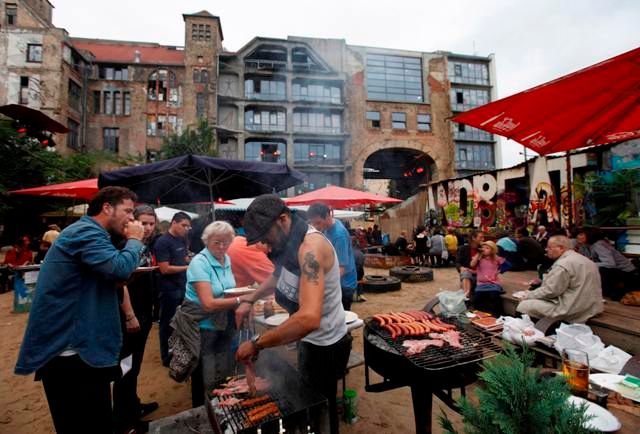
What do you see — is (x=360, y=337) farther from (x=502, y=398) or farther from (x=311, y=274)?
(x=502, y=398)

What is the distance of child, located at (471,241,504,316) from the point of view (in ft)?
17.0

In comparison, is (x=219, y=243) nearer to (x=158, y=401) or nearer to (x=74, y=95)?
(x=158, y=401)

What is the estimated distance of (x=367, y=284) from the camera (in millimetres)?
8898

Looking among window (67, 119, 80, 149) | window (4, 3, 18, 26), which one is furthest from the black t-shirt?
window (4, 3, 18, 26)

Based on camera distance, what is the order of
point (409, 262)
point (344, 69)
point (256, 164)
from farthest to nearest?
1. point (344, 69)
2. point (409, 262)
3. point (256, 164)

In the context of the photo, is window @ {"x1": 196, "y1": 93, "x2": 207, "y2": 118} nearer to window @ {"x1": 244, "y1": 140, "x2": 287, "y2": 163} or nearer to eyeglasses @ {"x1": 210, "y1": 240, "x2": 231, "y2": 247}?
window @ {"x1": 244, "y1": 140, "x2": 287, "y2": 163}

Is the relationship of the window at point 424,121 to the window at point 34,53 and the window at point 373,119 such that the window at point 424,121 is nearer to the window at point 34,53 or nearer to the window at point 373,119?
the window at point 373,119

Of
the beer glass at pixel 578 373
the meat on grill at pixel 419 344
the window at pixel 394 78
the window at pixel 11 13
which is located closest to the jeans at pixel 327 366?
the meat on grill at pixel 419 344

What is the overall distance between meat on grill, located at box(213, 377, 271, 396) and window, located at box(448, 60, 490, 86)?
3990 cm

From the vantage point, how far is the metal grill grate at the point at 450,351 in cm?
237

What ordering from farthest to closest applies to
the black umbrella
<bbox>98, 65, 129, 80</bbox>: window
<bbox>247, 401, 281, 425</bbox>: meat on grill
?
1. <bbox>98, 65, 129, 80</bbox>: window
2. the black umbrella
3. <bbox>247, 401, 281, 425</bbox>: meat on grill

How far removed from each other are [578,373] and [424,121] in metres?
34.7

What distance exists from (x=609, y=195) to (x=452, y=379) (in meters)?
5.88

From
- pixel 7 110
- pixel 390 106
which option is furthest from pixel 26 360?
pixel 390 106
